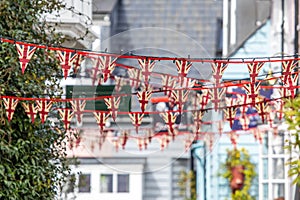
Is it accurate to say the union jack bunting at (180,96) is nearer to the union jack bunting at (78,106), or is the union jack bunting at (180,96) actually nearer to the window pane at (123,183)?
the union jack bunting at (78,106)

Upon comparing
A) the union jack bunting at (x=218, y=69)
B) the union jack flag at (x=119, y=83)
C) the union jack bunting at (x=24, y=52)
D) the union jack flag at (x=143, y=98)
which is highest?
the union jack bunting at (x=24, y=52)

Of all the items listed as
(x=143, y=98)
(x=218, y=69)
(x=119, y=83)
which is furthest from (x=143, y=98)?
(x=119, y=83)

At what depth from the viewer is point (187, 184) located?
→ 32375mm

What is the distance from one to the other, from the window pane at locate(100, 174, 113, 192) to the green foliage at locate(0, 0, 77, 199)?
16657 millimetres

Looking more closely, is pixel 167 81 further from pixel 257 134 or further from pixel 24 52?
pixel 257 134

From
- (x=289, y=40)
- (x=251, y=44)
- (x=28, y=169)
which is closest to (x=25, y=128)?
(x=28, y=169)

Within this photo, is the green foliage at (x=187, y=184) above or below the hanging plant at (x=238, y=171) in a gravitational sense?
below

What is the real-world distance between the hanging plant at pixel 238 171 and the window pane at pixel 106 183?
5.47m

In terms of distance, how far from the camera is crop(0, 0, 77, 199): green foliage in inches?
532

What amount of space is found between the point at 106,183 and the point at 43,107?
17928 millimetres

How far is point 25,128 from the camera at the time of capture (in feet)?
45.6

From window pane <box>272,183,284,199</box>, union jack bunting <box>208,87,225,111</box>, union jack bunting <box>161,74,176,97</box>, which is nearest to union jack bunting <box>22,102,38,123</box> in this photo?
union jack bunting <box>208,87,225,111</box>

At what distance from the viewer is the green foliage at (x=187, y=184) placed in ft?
103

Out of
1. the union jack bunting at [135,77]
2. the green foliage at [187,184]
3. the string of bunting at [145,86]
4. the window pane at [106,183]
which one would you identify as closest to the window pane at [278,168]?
the string of bunting at [145,86]
